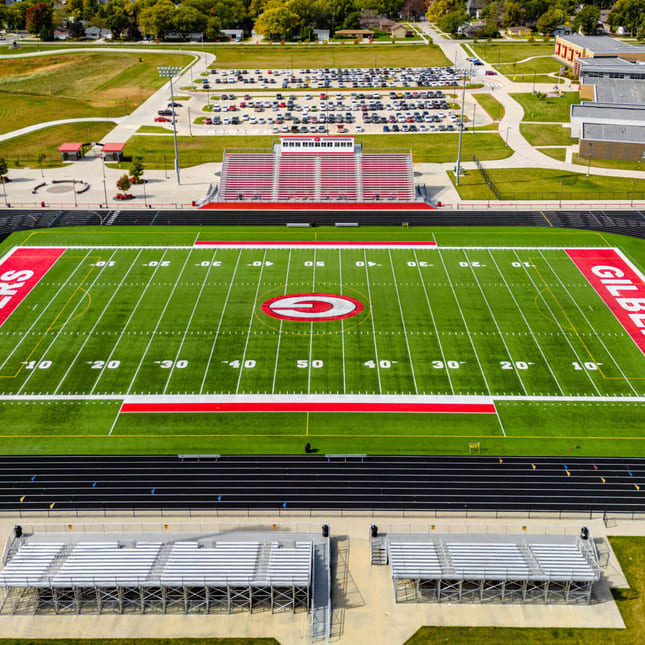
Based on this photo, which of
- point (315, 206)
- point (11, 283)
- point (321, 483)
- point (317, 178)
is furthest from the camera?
point (317, 178)

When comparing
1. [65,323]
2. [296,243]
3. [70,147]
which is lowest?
[65,323]

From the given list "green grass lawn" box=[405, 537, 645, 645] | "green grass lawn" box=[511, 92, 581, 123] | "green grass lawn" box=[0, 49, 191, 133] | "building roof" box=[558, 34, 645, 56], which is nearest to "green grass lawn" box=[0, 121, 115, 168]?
"green grass lawn" box=[0, 49, 191, 133]

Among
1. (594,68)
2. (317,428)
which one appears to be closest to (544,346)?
(317,428)

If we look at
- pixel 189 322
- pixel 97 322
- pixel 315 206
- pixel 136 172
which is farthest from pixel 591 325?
pixel 136 172

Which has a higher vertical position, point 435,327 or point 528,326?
point 528,326

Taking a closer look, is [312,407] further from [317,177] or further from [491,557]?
[317,177]
